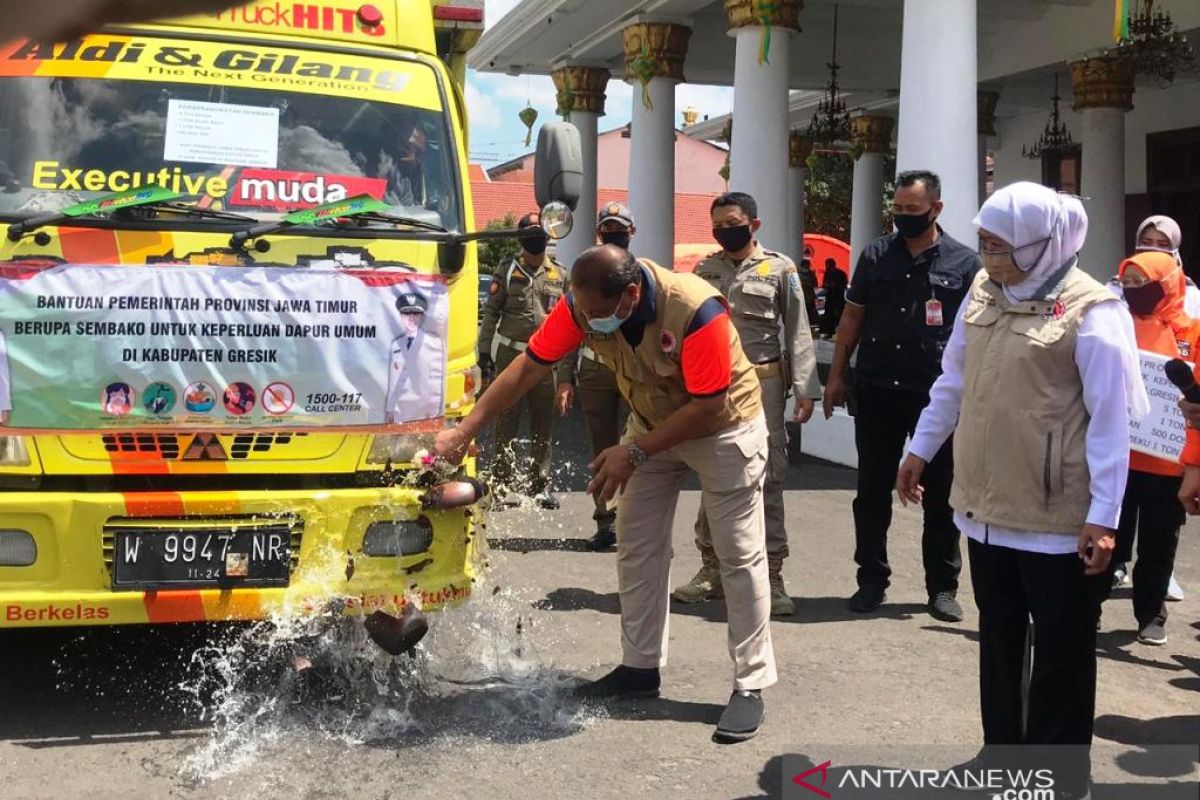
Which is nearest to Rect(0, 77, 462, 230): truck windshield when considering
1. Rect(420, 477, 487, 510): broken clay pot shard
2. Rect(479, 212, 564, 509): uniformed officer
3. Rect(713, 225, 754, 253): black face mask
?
Rect(420, 477, 487, 510): broken clay pot shard

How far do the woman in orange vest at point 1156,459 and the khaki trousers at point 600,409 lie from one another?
→ 301cm

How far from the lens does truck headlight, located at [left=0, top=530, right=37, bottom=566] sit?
4184mm

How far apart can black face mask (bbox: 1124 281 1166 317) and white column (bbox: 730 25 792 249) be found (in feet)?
20.3

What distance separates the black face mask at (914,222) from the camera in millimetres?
5926

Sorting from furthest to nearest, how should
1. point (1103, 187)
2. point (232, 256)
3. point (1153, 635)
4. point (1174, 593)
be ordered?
1. point (1103, 187)
2. point (1174, 593)
3. point (1153, 635)
4. point (232, 256)

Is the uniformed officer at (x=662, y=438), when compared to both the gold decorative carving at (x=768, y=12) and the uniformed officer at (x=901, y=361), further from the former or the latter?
the gold decorative carving at (x=768, y=12)

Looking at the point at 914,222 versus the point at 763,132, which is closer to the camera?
the point at 914,222

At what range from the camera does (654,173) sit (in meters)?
15.5

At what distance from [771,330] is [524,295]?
2.56 m

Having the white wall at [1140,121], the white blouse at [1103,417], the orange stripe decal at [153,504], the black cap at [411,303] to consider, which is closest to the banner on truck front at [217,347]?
the black cap at [411,303]

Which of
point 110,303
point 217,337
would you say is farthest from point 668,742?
point 110,303

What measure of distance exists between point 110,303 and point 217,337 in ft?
1.21

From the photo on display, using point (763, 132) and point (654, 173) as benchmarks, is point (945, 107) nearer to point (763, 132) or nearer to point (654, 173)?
point (763, 132)

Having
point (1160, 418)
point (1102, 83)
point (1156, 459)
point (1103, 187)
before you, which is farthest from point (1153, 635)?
point (1102, 83)
